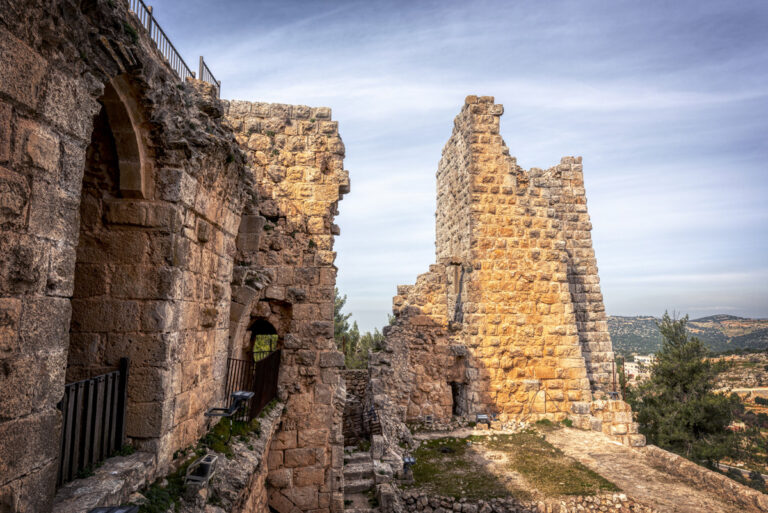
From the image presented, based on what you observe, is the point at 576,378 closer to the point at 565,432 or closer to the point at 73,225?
the point at 565,432

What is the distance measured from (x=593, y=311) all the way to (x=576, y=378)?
7.79 feet

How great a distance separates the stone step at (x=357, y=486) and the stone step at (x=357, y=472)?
0.16 m

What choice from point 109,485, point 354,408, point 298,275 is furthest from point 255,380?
point 354,408

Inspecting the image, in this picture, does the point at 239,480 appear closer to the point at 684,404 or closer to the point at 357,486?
the point at 357,486

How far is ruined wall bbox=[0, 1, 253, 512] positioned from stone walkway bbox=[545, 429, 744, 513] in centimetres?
694

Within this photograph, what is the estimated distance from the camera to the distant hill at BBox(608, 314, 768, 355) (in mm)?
65688

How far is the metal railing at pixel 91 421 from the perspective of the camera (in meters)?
2.79

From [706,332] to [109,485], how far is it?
92.6 metres

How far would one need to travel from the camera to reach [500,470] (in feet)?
28.1

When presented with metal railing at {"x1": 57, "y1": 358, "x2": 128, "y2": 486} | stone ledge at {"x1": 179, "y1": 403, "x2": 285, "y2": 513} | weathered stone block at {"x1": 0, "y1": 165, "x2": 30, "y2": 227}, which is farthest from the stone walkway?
weathered stone block at {"x1": 0, "y1": 165, "x2": 30, "y2": 227}

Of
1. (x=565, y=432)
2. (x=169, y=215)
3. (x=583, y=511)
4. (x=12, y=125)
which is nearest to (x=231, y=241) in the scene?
(x=169, y=215)

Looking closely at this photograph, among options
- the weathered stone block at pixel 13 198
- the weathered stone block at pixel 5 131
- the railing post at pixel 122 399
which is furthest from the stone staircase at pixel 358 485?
the weathered stone block at pixel 5 131

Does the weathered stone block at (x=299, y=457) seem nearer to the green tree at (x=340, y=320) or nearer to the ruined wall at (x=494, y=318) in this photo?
the ruined wall at (x=494, y=318)

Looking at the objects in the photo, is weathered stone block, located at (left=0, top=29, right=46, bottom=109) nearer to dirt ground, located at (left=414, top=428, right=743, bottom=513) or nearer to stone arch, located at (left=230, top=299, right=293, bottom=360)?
stone arch, located at (left=230, top=299, right=293, bottom=360)
